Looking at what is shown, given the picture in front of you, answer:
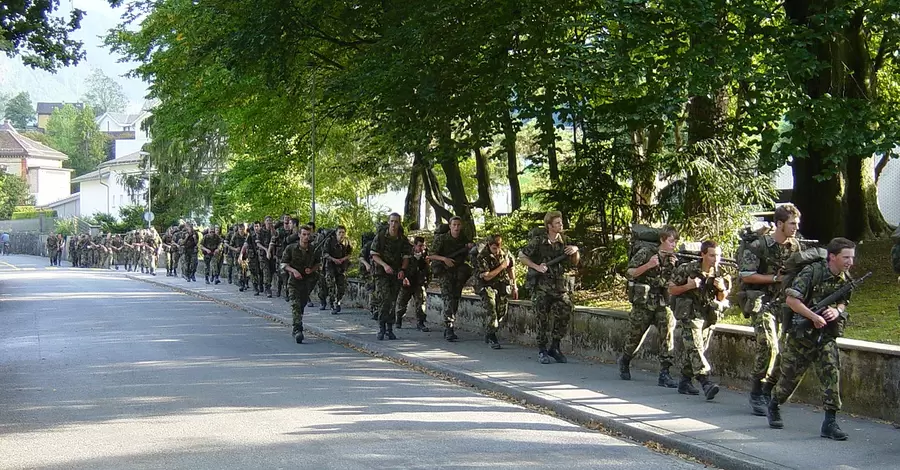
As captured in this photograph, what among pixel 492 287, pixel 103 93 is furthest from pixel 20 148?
pixel 492 287

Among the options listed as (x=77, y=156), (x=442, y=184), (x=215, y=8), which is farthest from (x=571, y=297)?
(x=77, y=156)

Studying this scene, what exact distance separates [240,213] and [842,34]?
26.1 m

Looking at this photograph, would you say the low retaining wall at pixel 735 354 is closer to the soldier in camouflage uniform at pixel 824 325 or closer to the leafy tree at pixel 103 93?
the soldier in camouflage uniform at pixel 824 325

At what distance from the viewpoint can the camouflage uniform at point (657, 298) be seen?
1078cm

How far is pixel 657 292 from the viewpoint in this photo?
10.8m

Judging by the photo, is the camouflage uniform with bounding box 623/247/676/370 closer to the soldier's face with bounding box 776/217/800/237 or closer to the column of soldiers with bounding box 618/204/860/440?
the column of soldiers with bounding box 618/204/860/440

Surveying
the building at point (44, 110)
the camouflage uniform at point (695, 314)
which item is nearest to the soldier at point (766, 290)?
the camouflage uniform at point (695, 314)

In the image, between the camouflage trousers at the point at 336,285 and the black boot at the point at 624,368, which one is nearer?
the black boot at the point at 624,368

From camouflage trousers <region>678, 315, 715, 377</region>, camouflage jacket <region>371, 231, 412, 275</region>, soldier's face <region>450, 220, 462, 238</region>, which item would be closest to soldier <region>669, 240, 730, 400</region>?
camouflage trousers <region>678, 315, 715, 377</region>

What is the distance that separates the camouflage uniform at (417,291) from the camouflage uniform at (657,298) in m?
6.60

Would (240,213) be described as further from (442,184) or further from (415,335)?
(415,335)

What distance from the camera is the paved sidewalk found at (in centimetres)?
759

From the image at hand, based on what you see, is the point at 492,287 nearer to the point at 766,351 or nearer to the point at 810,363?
the point at 766,351

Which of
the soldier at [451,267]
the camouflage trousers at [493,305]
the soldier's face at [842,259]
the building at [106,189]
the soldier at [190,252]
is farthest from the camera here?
the building at [106,189]
